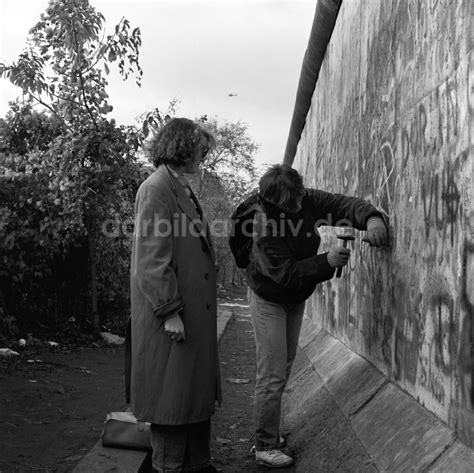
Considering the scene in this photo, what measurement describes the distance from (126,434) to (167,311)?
38.7 inches

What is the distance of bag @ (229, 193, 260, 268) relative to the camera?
373 cm

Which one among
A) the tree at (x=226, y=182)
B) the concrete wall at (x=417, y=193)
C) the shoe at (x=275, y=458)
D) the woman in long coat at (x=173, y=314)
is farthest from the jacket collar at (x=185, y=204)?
the tree at (x=226, y=182)

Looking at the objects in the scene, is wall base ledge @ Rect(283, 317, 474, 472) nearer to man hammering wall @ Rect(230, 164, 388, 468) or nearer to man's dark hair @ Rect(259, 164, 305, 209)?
man hammering wall @ Rect(230, 164, 388, 468)

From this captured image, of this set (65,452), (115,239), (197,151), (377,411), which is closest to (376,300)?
(377,411)

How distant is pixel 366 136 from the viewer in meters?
4.44

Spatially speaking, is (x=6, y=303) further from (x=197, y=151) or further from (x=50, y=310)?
(x=197, y=151)

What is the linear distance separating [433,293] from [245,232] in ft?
4.60

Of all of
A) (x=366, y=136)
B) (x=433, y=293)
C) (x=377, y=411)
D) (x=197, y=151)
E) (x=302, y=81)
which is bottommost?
(x=377, y=411)

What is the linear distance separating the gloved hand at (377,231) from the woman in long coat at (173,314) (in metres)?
0.91

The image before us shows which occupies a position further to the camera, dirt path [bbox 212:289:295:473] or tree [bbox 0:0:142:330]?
tree [bbox 0:0:142:330]

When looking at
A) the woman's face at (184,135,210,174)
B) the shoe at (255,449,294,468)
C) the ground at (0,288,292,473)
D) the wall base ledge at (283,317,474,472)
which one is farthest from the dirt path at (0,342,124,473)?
the woman's face at (184,135,210,174)

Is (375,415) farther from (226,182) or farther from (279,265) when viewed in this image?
(226,182)

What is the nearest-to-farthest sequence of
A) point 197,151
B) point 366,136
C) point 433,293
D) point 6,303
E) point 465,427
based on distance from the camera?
point 465,427, point 433,293, point 197,151, point 366,136, point 6,303

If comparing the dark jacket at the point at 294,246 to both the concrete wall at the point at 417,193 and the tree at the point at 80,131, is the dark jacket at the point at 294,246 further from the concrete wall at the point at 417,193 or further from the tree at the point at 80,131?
the tree at the point at 80,131
